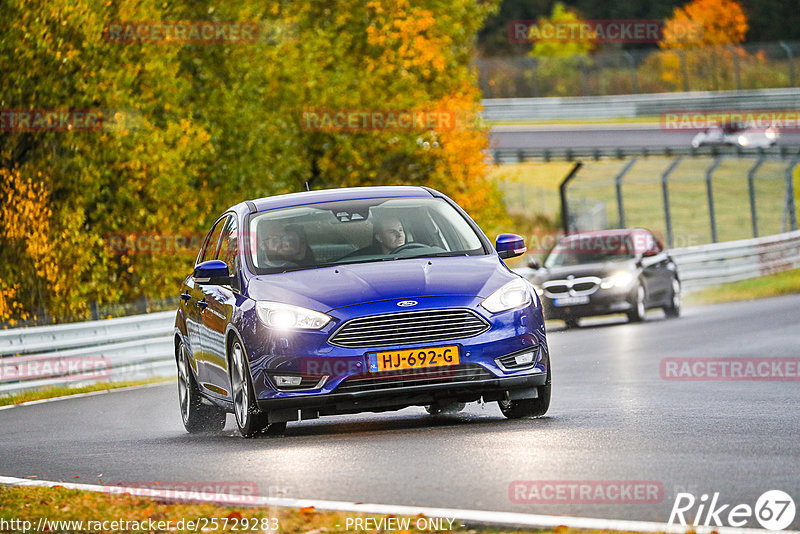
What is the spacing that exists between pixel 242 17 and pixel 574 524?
28447 millimetres

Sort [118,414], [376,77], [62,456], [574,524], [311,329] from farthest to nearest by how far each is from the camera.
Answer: [376,77] < [118,414] < [62,456] < [311,329] < [574,524]

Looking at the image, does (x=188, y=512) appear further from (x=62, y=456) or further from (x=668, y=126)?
(x=668, y=126)

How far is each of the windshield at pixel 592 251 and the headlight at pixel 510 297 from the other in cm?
1535

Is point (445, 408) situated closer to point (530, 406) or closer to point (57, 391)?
point (530, 406)

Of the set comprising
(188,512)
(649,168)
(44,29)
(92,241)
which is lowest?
(649,168)

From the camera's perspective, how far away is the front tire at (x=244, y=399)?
10.4 meters

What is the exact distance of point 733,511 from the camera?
676 cm

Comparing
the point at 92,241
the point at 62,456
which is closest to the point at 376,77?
the point at 92,241

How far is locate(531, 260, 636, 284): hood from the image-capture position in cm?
2503

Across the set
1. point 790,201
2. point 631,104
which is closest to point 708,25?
point 631,104

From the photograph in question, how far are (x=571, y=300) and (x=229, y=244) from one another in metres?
13.7

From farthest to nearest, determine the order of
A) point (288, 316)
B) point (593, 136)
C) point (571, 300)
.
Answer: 1. point (593, 136)
2. point (571, 300)
3. point (288, 316)

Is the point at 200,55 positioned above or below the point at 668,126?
above

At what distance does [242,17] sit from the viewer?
3400 centimetres
